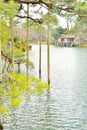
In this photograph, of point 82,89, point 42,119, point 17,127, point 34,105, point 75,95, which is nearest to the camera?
point 17,127

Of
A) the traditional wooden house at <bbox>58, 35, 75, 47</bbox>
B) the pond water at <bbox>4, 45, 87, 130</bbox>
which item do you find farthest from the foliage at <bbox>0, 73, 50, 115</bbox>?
the traditional wooden house at <bbox>58, 35, 75, 47</bbox>

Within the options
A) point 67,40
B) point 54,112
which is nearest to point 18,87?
point 54,112

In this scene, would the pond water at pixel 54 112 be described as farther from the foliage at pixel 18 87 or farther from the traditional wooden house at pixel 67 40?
the traditional wooden house at pixel 67 40

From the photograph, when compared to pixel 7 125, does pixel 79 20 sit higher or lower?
higher

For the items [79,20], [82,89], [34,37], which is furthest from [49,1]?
[34,37]

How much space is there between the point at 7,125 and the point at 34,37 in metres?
74.9

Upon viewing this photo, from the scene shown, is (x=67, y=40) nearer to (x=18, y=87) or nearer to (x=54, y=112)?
(x=54, y=112)

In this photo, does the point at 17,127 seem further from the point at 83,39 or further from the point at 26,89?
the point at 83,39

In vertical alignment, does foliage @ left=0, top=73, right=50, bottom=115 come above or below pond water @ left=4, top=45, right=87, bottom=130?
above

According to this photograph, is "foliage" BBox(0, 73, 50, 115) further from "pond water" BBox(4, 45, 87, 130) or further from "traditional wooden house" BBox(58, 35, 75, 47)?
"traditional wooden house" BBox(58, 35, 75, 47)

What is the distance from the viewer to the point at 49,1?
44.7 feet

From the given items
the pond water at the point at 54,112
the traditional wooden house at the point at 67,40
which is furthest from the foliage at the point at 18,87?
Result: the traditional wooden house at the point at 67,40

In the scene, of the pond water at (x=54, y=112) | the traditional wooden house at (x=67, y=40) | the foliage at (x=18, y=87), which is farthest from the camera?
the traditional wooden house at (x=67, y=40)

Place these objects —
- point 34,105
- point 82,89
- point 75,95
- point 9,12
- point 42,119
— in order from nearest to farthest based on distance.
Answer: point 9,12 < point 42,119 < point 34,105 < point 75,95 < point 82,89
